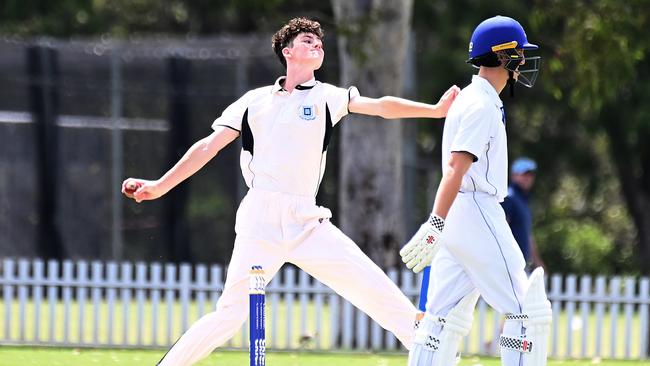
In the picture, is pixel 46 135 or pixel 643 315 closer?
pixel 643 315

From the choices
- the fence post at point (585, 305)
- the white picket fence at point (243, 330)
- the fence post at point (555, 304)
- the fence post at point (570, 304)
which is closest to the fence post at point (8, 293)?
the white picket fence at point (243, 330)

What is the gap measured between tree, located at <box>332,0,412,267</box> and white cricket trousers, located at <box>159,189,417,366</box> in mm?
6161

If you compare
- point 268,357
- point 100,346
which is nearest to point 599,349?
point 268,357

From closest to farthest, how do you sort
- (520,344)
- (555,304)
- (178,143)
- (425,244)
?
(425,244) < (520,344) < (555,304) < (178,143)

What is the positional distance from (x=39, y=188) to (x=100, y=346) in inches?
268

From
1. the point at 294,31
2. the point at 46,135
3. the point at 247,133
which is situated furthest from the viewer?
the point at 46,135

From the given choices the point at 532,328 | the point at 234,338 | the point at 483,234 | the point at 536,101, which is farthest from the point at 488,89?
the point at 536,101

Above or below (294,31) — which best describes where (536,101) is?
above

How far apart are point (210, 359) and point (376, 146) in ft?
12.0

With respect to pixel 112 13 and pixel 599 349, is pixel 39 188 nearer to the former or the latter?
pixel 599 349

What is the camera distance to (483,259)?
22.6 ft

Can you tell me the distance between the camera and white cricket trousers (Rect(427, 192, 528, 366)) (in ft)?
22.6

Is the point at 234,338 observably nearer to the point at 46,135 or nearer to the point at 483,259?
the point at 483,259

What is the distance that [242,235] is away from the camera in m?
7.78
